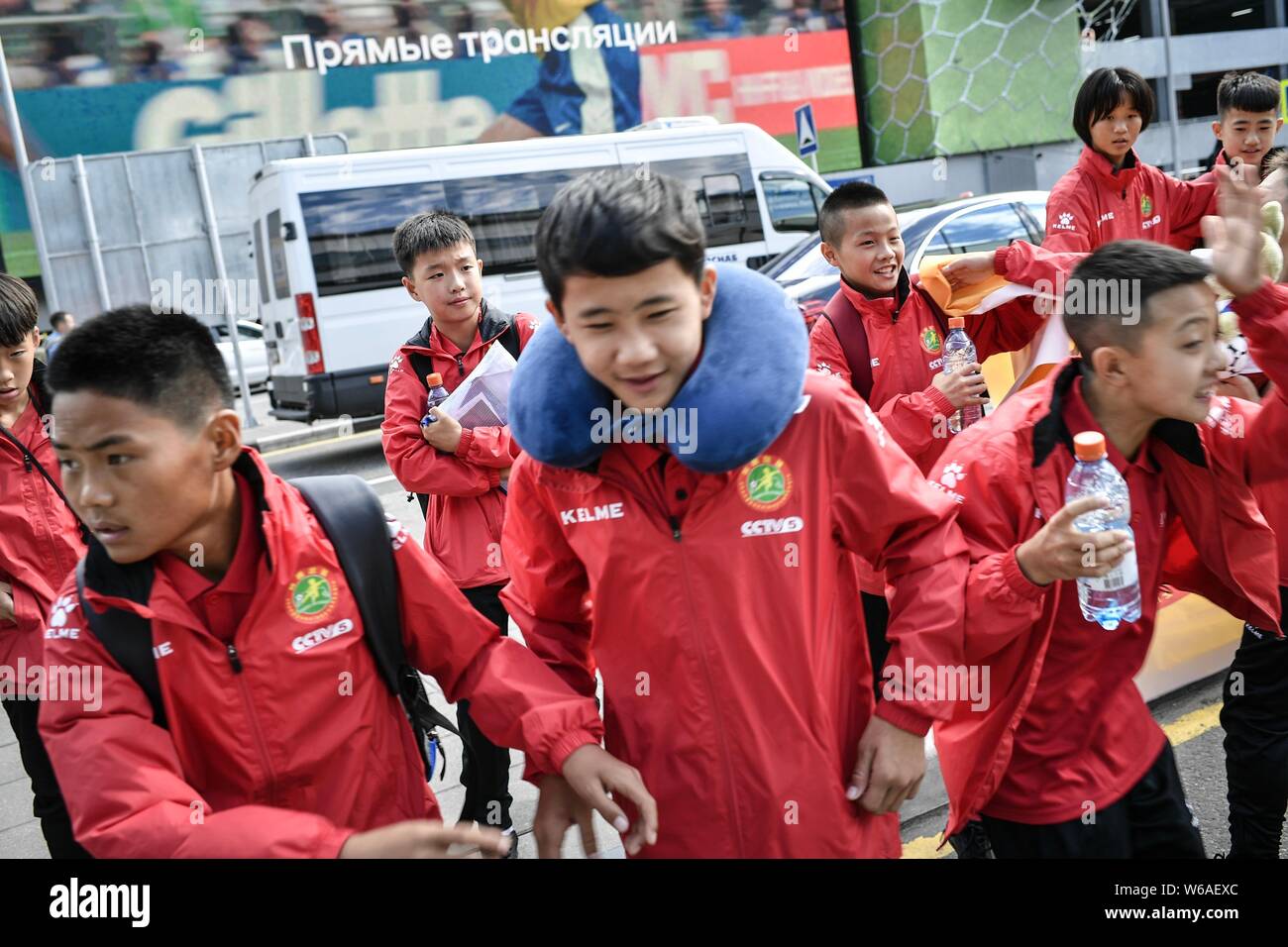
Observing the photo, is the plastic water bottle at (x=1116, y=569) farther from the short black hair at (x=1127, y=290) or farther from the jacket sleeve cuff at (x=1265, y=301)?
the jacket sleeve cuff at (x=1265, y=301)

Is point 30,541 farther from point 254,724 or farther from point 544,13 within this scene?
point 544,13

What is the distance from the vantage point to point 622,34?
24656 millimetres

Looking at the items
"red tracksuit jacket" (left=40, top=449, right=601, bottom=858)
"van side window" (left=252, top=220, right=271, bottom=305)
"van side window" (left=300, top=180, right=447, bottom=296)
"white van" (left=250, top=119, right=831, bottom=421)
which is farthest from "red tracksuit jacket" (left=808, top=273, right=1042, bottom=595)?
"van side window" (left=252, top=220, right=271, bottom=305)

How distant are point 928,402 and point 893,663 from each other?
1.74 metres

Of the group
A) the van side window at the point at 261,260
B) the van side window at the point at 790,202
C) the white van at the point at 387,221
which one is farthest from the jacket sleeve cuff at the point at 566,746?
the van side window at the point at 790,202

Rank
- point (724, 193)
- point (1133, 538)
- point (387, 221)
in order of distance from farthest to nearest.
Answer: point (724, 193) < point (387, 221) < point (1133, 538)

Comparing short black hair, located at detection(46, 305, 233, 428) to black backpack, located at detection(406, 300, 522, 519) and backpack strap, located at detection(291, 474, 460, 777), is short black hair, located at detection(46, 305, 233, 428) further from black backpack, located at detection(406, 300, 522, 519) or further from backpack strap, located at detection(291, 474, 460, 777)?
black backpack, located at detection(406, 300, 522, 519)

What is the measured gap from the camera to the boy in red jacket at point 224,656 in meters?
1.66

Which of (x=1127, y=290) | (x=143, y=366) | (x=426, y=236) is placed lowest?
(x=1127, y=290)

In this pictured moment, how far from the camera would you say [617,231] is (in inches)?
68.7

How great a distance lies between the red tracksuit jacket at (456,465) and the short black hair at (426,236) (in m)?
0.25

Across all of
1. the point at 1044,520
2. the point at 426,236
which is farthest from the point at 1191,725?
the point at 426,236

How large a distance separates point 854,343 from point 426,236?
1529 millimetres
